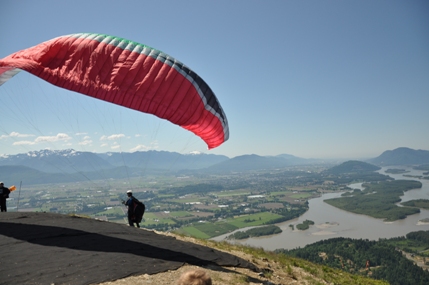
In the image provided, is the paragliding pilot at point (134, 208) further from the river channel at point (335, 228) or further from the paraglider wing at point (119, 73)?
the river channel at point (335, 228)

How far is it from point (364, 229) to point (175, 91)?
2378 inches

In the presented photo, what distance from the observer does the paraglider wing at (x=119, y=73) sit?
7.00 metres

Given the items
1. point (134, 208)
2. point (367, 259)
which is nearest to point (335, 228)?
point (367, 259)

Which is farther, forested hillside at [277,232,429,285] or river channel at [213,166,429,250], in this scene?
river channel at [213,166,429,250]

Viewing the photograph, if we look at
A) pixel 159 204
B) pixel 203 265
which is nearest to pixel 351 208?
pixel 159 204

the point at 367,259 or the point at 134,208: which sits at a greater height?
the point at 134,208

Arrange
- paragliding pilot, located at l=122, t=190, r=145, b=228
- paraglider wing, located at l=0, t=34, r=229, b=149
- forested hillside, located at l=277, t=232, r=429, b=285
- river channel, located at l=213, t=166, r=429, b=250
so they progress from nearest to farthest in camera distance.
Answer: paraglider wing, located at l=0, t=34, r=229, b=149 < paragliding pilot, located at l=122, t=190, r=145, b=228 < forested hillside, located at l=277, t=232, r=429, b=285 < river channel, located at l=213, t=166, r=429, b=250

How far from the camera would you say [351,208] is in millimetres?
74938

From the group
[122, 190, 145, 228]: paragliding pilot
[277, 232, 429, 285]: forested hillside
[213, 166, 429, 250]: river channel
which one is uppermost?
[122, 190, 145, 228]: paragliding pilot

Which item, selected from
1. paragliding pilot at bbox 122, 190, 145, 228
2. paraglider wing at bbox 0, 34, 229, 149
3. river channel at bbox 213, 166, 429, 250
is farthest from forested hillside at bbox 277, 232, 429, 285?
paraglider wing at bbox 0, 34, 229, 149

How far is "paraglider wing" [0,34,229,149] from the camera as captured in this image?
7000 mm

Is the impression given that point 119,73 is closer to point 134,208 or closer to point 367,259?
point 134,208

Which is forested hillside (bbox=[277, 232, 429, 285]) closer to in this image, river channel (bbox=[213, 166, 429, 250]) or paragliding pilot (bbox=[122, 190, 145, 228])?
river channel (bbox=[213, 166, 429, 250])

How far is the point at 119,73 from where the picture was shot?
23.5 feet
